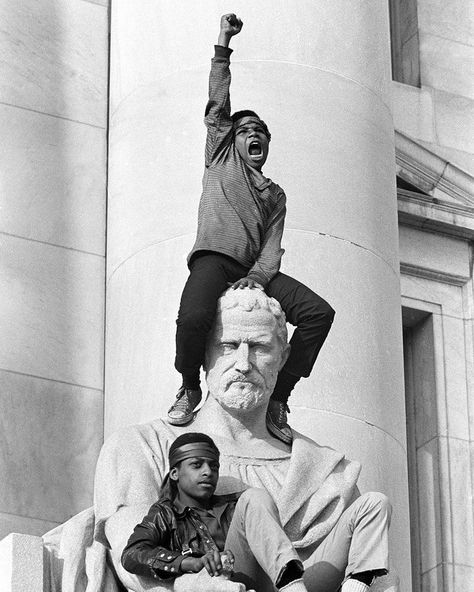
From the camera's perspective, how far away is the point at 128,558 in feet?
53.7

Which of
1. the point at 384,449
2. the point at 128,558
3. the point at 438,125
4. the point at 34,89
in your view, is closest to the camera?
the point at 128,558

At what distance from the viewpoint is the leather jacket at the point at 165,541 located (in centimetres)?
1627

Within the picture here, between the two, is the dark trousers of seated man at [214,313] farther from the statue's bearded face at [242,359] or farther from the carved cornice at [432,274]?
the carved cornice at [432,274]

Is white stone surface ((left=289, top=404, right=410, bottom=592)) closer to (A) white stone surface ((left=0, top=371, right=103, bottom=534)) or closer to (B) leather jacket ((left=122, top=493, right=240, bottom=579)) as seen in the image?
(A) white stone surface ((left=0, top=371, right=103, bottom=534))

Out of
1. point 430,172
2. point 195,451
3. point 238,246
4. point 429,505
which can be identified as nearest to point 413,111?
point 430,172

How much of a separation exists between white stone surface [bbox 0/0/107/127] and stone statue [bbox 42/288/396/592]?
7.24 m

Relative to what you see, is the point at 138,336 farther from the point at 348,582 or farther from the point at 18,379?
the point at 348,582

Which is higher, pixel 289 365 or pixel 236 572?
pixel 289 365

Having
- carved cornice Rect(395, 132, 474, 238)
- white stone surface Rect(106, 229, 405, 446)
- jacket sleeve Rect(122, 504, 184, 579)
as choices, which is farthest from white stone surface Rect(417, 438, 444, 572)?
jacket sleeve Rect(122, 504, 184, 579)

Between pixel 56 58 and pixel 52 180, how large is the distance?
1324 mm

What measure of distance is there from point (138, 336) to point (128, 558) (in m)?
7.05

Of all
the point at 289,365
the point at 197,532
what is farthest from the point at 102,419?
the point at 197,532

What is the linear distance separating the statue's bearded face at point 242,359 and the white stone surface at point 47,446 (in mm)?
5271

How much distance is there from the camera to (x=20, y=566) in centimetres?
1698
